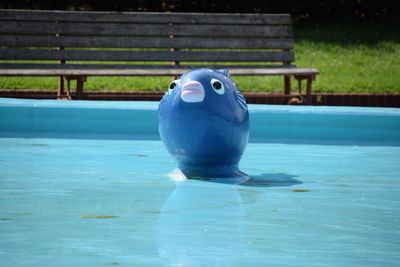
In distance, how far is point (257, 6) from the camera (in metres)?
15.0

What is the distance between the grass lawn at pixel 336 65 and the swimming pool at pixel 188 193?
238 centimetres

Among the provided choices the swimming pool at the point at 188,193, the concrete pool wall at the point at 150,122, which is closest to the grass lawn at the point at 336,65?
the concrete pool wall at the point at 150,122

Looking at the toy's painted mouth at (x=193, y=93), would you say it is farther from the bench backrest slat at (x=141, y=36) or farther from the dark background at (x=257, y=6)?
the dark background at (x=257, y=6)

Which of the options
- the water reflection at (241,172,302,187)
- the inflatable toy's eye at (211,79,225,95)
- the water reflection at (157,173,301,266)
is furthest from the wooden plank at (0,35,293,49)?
the inflatable toy's eye at (211,79,225,95)

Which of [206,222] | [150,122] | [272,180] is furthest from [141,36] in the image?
[206,222]

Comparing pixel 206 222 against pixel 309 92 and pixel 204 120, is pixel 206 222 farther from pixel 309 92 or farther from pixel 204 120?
pixel 309 92

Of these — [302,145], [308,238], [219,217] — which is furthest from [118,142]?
[308,238]

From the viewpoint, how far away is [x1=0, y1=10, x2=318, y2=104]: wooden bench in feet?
33.6

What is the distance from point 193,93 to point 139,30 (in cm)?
516

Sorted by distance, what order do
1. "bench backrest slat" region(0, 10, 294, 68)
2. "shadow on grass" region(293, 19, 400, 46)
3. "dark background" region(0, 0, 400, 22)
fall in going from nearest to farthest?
1. "bench backrest slat" region(0, 10, 294, 68)
2. "shadow on grass" region(293, 19, 400, 46)
3. "dark background" region(0, 0, 400, 22)

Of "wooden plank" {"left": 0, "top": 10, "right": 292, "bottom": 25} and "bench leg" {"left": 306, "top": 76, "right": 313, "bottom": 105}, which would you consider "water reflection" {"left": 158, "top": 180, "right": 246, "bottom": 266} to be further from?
"wooden plank" {"left": 0, "top": 10, "right": 292, "bottom": 25}

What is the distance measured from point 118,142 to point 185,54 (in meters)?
2.76

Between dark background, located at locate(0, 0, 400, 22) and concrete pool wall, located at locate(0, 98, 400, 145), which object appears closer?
concrete pool wall, located at locate(0, 98, 400, 145)

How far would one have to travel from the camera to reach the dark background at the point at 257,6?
14609 millimetres
